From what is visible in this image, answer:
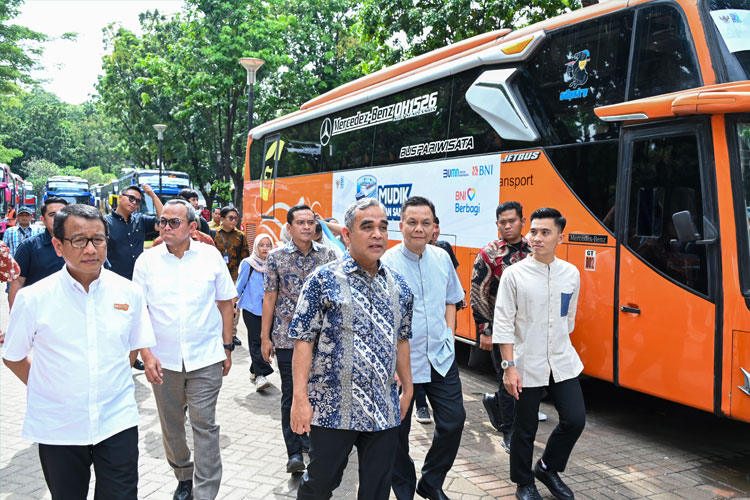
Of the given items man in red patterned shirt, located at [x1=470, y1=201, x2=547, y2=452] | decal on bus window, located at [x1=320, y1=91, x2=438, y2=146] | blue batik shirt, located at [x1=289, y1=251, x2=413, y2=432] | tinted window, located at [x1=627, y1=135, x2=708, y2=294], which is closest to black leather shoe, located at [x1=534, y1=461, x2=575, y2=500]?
man in red patterned shirt, located at [x1=470, y1=201, x2=547, y2=452]

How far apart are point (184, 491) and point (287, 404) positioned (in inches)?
36.8

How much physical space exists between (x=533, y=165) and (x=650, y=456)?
293 centimetres

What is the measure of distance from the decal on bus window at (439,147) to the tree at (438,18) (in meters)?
6.42

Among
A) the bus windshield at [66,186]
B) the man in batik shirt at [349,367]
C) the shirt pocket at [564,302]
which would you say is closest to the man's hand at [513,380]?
the shirt pocket at [564,302]

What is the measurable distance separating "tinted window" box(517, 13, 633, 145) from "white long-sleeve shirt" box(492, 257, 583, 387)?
2193 millimetres

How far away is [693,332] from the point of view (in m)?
4.98

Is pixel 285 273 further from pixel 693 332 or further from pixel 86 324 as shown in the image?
pixel 693 332

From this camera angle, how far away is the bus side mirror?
15.5ft

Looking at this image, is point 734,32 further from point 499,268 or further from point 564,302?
point 564,302

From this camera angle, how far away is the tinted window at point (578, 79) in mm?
5738

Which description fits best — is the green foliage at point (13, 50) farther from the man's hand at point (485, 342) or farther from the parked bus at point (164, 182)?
the man's hand at point (485, 342)

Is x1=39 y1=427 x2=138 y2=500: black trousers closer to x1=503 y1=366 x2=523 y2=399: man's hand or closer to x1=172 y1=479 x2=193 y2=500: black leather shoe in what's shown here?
x1=172 y1=479 x2=193 y2=500: black leather shoe

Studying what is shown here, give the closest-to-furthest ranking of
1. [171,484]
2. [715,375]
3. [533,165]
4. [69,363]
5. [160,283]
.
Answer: [69,363] < [160,283] < [171,484] < [715,375] < [533,165]

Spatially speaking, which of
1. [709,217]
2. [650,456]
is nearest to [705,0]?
[709,217]
